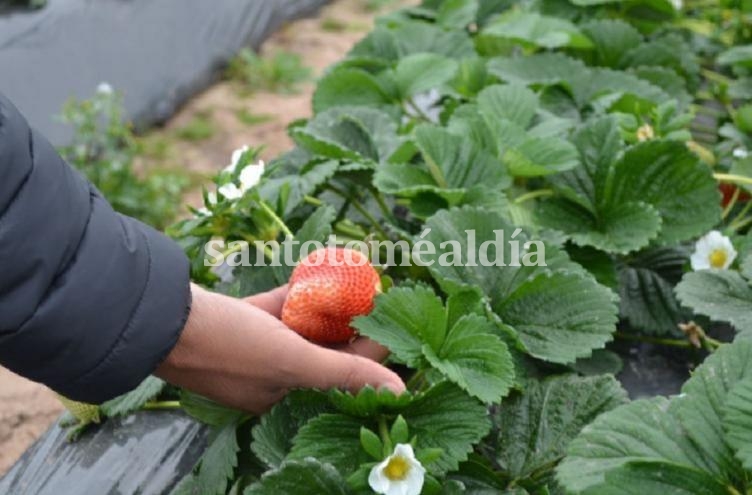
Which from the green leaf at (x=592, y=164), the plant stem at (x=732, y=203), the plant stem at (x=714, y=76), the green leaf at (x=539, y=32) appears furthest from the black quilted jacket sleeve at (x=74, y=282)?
the plant stem at (x=714, y=76)

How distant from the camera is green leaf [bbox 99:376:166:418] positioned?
1.18 meters

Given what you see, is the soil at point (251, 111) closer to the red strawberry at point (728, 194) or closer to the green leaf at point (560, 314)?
the red strawberry at point (728, 194)

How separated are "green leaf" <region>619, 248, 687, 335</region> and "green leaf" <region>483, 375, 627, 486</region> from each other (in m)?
0.25

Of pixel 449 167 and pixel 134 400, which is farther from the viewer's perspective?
pixel 449 167

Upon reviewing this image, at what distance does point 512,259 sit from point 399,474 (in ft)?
1.02

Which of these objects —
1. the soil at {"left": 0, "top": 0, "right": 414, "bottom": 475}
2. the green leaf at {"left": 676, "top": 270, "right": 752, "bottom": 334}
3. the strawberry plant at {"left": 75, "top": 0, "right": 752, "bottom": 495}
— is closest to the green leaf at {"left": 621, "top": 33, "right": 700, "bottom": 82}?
the strawberry plant at {"left": 75, "top": 0, "right": 752, "bottom": 495}

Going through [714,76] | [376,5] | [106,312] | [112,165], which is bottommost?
[376,5]

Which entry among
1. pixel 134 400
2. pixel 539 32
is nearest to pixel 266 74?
pixel 539 32

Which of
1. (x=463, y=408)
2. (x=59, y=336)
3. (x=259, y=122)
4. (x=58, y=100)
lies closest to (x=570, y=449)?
(x=463, y=408)

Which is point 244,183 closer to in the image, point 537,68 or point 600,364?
point 600,364

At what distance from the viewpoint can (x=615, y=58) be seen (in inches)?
70.8

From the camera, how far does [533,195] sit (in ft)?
4.45

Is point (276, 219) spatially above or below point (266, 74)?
above

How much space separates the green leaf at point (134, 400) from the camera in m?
1.18
